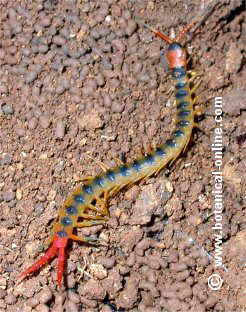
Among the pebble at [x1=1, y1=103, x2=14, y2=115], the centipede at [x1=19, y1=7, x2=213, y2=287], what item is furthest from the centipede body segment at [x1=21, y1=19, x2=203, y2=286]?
the pebble at [x1=1, y1=103, x2=14, y2=115]

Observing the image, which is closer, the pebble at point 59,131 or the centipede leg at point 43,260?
the centipede leg at point 43,260

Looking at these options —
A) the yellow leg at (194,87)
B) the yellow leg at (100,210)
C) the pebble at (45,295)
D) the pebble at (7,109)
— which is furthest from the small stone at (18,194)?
the yellow leg at (194,87)

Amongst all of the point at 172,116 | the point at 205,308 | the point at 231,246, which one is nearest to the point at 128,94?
the point at 172,116

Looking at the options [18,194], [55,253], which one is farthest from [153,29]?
[55,253]

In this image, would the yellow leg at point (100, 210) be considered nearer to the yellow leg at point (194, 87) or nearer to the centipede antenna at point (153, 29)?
the yellow leg at point (194, 87)

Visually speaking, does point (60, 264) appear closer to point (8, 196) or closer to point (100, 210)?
point (100, 210)

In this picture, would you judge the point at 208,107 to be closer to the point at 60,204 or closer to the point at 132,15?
the point at 132,15
